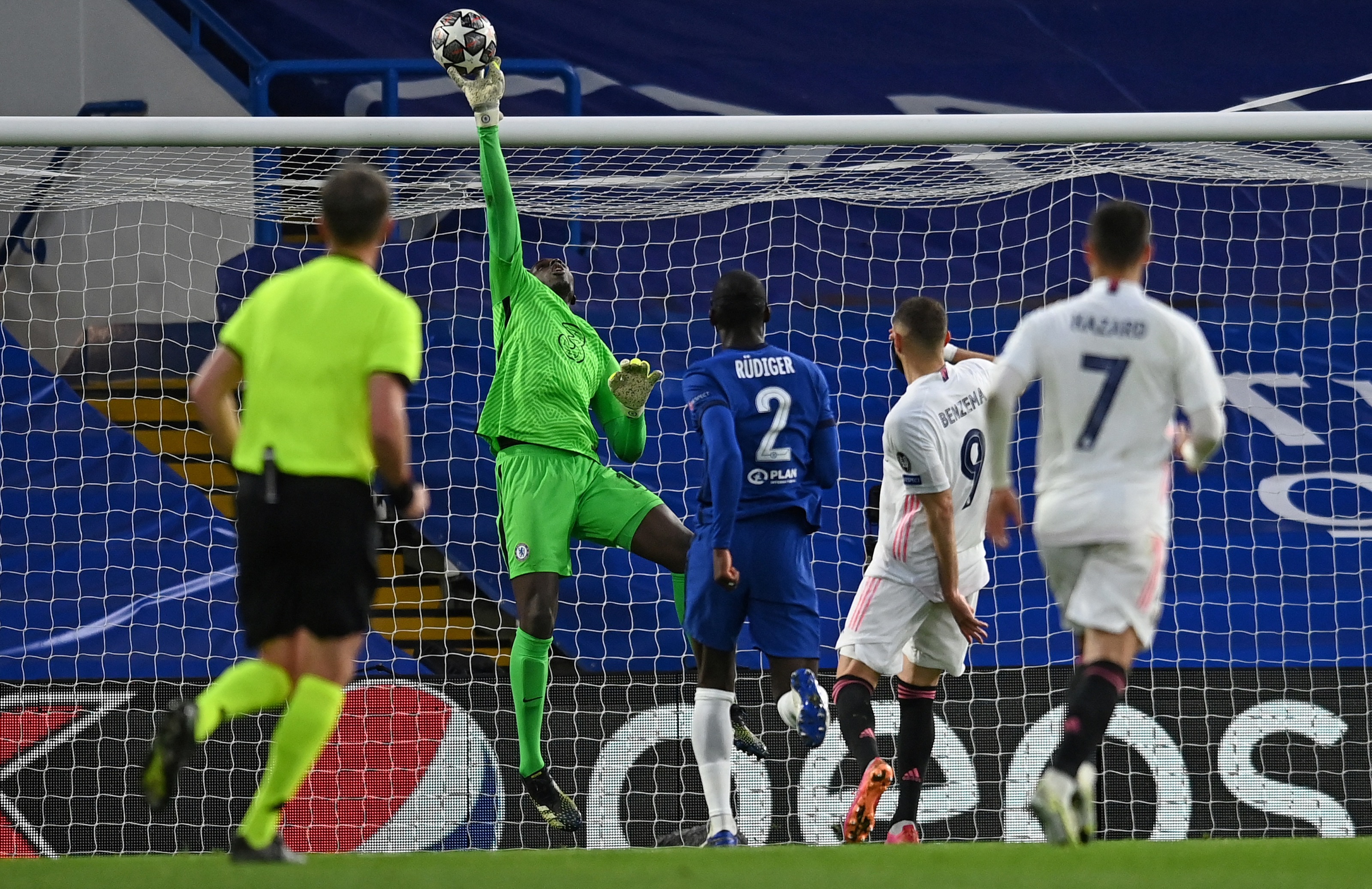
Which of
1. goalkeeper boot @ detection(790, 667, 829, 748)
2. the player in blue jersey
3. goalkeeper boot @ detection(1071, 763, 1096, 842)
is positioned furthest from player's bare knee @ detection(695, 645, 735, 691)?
goalkeeper boot @ detection(1071, 763, 1096, 842)

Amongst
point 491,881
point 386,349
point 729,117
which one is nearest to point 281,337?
point 386,349

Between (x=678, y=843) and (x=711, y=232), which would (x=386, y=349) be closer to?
(x=678, y=843)

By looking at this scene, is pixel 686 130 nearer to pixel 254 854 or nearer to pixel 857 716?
pixel 857 716

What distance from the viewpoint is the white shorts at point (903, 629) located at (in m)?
5.70

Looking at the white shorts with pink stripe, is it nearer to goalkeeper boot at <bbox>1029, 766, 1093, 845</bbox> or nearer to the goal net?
the goal net

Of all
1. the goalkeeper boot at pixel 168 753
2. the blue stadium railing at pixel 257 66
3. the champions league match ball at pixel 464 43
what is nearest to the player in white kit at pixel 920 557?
the champions league match ball at pixel 464 43

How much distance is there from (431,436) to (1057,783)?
17.5 ft

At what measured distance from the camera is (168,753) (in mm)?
3570

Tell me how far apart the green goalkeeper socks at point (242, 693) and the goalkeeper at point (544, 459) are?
2.47 m

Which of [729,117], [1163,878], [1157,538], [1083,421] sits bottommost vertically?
[1163,878]

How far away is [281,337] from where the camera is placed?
148 inches

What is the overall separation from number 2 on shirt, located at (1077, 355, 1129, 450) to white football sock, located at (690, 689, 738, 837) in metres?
2.10

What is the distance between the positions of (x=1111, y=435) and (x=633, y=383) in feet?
9.21

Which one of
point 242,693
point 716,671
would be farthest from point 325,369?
point 716,671
